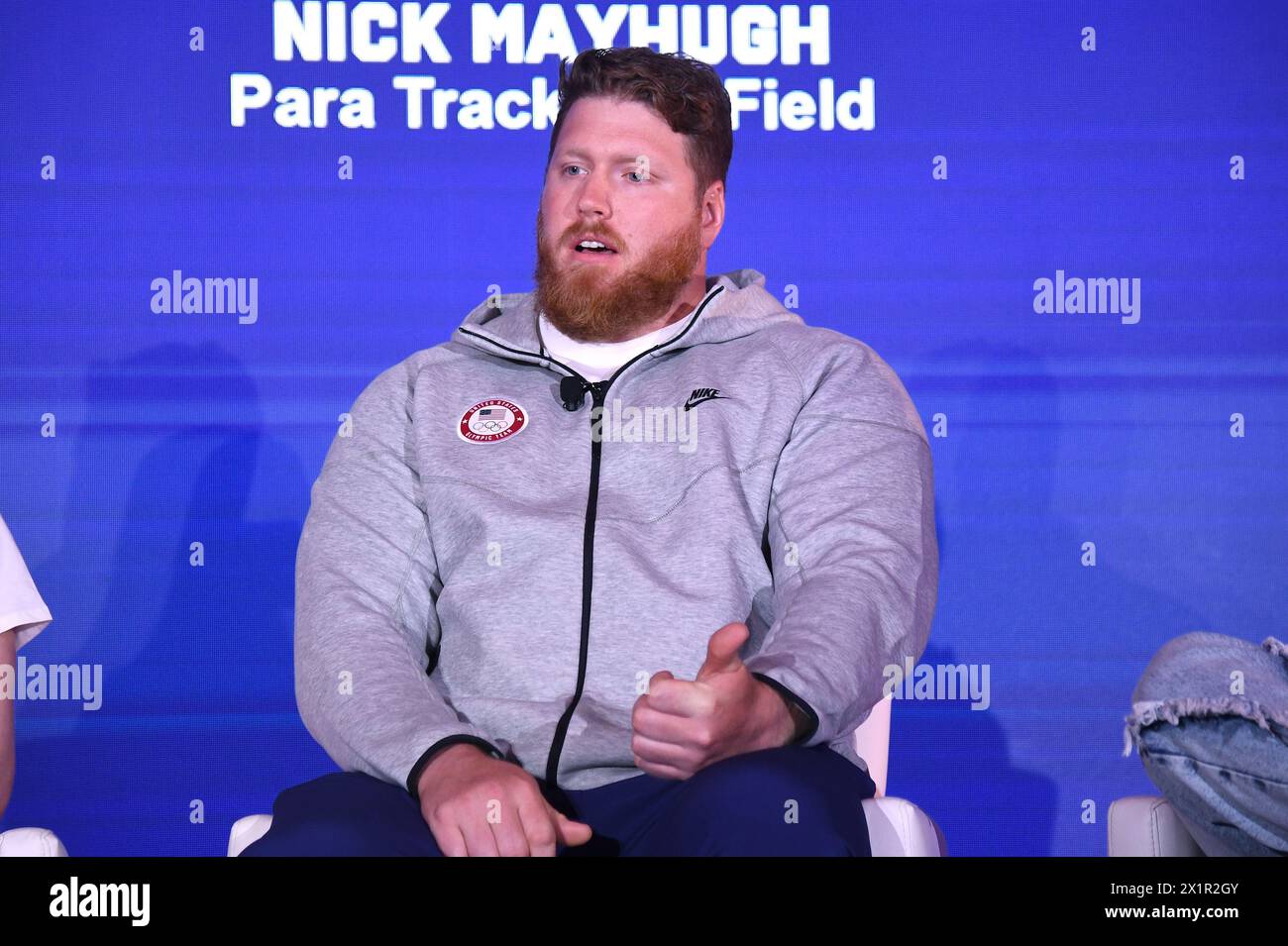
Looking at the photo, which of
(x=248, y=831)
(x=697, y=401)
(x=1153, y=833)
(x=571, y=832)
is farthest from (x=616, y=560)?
(x=1153, y=833)

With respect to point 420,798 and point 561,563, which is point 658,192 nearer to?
point 561,563

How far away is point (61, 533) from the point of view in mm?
2496

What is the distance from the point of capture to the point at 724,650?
1.26 metres

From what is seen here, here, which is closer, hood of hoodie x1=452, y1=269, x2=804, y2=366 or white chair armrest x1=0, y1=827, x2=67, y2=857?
white chair armrest x1=0, y1=827, x2=67, y2=857

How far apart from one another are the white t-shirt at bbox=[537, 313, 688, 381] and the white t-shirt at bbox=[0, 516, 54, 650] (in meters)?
0.68

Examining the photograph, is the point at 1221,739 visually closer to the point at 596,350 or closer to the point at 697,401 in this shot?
the point at 697,401

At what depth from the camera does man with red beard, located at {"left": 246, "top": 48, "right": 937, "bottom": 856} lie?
1291 millimetres

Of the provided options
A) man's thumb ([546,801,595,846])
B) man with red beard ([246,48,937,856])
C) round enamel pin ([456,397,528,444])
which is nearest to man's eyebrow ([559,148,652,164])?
man with red beard ([246,48,937,856])

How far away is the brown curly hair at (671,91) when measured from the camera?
1831 millimetres

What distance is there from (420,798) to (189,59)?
5.48 ft

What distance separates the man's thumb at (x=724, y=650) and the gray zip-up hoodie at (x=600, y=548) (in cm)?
9

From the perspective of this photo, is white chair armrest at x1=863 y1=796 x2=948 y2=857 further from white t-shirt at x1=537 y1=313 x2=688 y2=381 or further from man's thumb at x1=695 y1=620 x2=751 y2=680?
white t-shirt at x1=537 y1=313 x2=688 y2=381

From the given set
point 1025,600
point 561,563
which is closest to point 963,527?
point 1025,600
